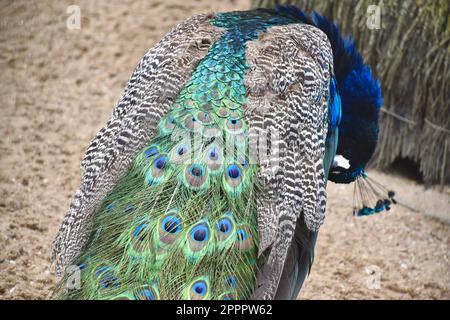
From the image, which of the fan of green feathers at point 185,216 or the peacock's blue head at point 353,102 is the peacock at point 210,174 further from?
the peacock's blue head at point 353,102

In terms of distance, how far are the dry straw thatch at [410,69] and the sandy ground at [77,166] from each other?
0.94ft

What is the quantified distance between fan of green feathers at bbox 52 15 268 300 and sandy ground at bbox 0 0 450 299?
1.33 m

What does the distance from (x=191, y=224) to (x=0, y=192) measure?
2.55m

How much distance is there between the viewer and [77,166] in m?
5.35

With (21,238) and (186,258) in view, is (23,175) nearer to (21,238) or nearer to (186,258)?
(21,238)

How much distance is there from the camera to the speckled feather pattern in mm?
2729

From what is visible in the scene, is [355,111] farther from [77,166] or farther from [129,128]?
[77,166]

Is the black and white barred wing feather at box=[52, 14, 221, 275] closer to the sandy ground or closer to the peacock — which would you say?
the peacock

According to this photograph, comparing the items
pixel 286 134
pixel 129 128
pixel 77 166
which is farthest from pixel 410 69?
pixel 129 128

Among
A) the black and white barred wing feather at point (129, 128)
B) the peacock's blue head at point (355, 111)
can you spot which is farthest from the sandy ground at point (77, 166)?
the black and white barred wing feather at point (129, 128)

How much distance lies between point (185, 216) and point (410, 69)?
10.5 ft

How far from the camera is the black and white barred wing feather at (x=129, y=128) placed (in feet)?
9.98

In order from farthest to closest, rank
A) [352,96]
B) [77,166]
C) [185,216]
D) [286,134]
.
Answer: [77,166] < [352,96] < [286,134] < [185,216]

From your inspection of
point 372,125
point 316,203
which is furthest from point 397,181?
point 316,203
